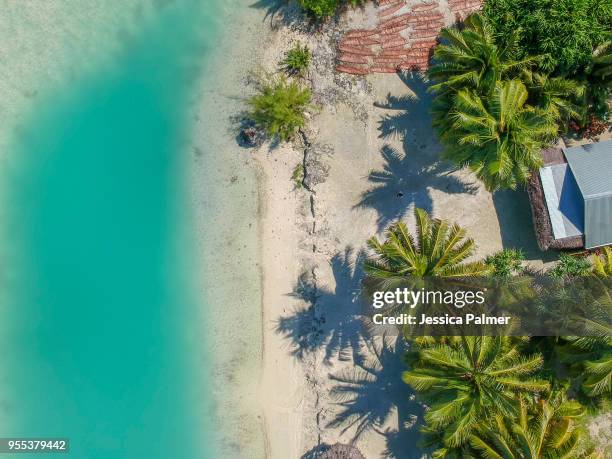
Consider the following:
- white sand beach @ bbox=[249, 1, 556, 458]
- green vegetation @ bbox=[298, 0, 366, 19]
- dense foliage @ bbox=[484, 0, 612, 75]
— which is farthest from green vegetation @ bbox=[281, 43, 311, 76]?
dense foliage @ bbox=[484, 0, 612, 75]

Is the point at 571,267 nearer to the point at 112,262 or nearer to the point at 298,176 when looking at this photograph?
the point at 298,176

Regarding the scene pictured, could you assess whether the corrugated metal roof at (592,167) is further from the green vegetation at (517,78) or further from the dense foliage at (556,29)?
the dense foliage at (556,29)

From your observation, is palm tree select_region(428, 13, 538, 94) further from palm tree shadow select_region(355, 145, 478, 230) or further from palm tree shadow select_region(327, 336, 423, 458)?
palm tree shadow select_region(327, 336, 423, 458)

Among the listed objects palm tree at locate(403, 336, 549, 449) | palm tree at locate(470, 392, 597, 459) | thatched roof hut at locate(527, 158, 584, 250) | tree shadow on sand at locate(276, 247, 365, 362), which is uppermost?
thatched roof hut at locate(527, 158, 584, 250)

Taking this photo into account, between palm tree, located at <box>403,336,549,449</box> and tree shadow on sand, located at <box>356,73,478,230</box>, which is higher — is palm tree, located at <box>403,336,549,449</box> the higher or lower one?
the lower one

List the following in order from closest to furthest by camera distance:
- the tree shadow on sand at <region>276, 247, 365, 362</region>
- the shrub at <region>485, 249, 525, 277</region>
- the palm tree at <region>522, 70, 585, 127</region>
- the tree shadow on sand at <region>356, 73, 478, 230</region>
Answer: the palm tree at <region>522, 70, 585, 127</region> < the shrub at <region>485, 249, 525, 277</region> < the tree shadow on sand at <region>276, 247, 365, 362</region> < the tree shadow on sand at <region>356, 73, 478, 230</region>

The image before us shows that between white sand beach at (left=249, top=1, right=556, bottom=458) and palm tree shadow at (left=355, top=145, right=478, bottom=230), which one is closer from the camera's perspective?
white sand beach at (left=249, top=1, right=556, bottom=458)
